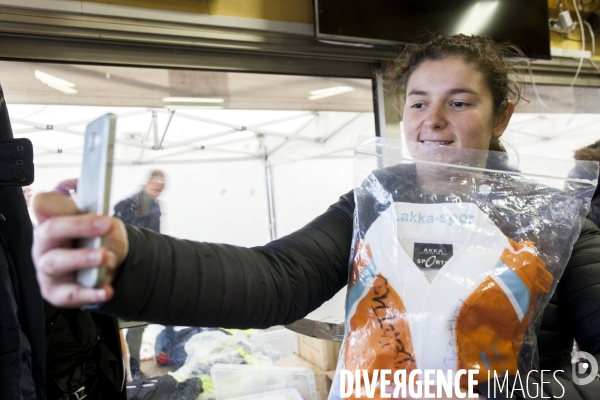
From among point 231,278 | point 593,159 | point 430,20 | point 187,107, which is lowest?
point 231,278

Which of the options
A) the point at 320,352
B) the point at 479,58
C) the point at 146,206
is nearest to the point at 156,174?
the point at 146,206

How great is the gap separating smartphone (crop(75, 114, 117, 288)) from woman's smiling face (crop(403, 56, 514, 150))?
0.59 metres

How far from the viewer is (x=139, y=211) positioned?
4.88ft

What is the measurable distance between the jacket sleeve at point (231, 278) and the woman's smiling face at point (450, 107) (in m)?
0.21

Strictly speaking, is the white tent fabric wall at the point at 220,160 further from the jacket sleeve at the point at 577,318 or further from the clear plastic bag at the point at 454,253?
the jacket sleeve at the point at 577,318

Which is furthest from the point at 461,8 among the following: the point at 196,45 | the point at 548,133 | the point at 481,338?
the point at 481,338

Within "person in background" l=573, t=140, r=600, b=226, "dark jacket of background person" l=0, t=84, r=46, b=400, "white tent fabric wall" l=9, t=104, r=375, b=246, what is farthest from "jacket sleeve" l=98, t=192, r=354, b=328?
"person in background" l=573, t=140, r=600, b=226

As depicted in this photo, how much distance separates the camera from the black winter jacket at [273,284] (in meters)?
0.50

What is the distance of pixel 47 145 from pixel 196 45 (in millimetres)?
589

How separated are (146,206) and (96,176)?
3.94ft

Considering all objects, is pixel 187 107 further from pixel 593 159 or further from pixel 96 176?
pixel 593 159

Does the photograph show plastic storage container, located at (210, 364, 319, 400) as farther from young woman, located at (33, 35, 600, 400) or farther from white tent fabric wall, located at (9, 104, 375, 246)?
young woman, located at (33, 35, 600, 400)

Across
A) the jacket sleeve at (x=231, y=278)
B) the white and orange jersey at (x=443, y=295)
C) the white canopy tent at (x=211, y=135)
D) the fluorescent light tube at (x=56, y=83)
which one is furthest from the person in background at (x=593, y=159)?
the fluorescent light tube at (x=56, y=83)

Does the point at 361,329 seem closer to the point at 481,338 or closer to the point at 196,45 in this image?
the point at 481,338
